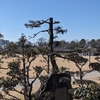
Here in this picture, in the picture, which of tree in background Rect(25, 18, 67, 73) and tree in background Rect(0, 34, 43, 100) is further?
tree in background Rect(25, 18, 67, 73)

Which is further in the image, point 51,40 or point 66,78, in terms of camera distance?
point 51,40

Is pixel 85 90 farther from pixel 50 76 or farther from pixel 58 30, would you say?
pixel 58 30

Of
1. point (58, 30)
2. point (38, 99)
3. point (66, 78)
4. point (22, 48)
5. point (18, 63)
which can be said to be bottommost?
point (38, 99)

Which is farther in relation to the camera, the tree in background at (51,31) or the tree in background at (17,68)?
the tree in background at (51,31)

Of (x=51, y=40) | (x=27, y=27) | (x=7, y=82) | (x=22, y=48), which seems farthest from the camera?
(x=27, y=27)

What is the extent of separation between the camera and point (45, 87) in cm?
919

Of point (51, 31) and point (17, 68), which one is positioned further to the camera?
point (51, 31)

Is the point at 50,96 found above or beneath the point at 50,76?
beneath

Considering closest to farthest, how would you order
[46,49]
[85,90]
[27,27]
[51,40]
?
1. [85,90]
2. [46,49]
3. [51,40]
4. [27,27]

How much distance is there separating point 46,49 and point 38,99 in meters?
2.09

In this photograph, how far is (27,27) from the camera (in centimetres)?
1205

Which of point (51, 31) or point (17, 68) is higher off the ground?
point (51, 31)

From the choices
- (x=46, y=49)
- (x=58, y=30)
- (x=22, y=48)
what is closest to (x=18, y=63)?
(x=22, y=48)

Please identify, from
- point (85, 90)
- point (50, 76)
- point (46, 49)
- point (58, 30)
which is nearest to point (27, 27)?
point (58, 30)
